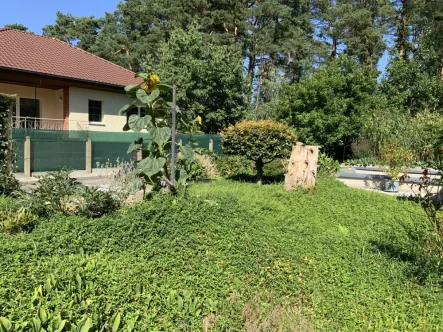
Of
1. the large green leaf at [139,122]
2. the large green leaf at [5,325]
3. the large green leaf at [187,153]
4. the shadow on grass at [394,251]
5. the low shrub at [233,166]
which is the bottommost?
the shadow on grass at [394,251]

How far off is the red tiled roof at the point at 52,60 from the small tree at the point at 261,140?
9.28m

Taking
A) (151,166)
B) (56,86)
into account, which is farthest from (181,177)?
(56,86)

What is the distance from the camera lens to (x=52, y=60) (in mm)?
16594

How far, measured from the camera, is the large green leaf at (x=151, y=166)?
4230 mm

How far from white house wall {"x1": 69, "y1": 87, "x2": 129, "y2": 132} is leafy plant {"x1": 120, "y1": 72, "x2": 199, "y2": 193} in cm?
1300

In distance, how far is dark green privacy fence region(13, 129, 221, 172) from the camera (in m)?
11.8

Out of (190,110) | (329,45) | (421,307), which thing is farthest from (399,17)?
(421,307)

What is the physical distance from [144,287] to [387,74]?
23.3 metres

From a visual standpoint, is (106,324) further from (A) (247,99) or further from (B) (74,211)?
(A) (247,99)

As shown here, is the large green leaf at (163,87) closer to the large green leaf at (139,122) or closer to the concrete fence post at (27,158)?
the large green leaf at (139,122)

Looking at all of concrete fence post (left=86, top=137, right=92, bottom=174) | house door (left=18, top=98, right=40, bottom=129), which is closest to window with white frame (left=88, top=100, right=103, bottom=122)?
house door (left=18, top=98, right=40, bottom=129)

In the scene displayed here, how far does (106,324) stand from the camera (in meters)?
2.25

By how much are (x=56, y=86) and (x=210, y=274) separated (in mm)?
16001

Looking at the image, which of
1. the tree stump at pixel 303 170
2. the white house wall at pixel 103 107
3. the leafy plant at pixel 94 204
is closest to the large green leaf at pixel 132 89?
the leafy plant at pixel 94 204
